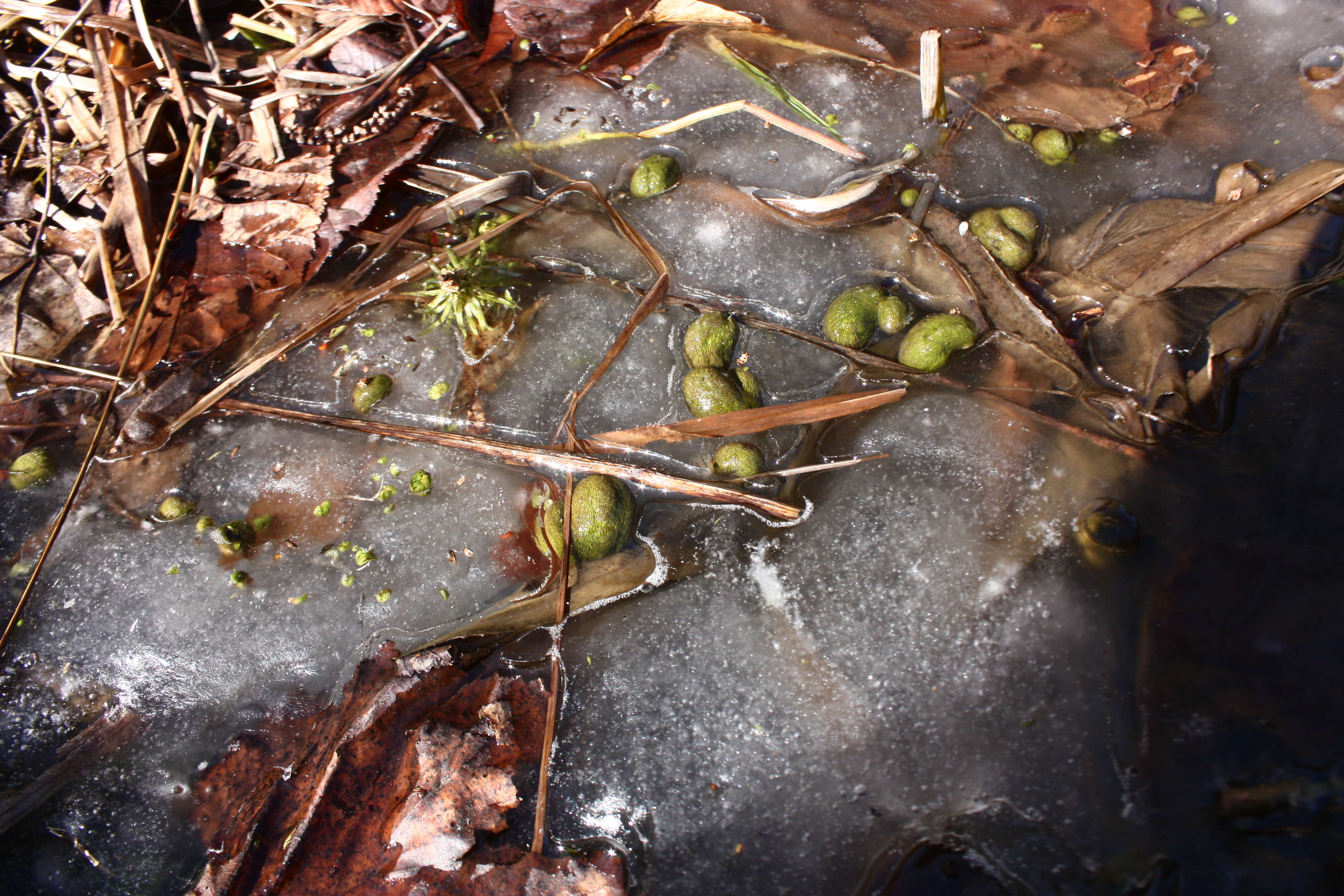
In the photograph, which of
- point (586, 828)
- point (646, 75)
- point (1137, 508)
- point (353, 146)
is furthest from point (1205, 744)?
point (353, 146)

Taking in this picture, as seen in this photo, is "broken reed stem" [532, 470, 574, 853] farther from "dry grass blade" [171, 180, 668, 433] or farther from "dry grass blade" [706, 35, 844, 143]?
"dry grass blade" [706, 35, 844, 143]

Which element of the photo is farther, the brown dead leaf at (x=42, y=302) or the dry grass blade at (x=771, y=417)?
the brown dead leaf at (x=42, y=302)

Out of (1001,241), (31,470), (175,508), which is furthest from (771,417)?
(31,470)

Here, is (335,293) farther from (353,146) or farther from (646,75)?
(646,75)

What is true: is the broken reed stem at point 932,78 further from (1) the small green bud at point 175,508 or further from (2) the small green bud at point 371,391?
(1) the small green bud at point 175,508

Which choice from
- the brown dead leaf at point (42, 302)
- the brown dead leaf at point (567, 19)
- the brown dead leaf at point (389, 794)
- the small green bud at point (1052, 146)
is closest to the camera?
the brown dead leaf at point (389, 794)

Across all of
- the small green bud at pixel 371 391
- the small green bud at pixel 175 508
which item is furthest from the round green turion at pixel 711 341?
the small green bud at pixel 175 508

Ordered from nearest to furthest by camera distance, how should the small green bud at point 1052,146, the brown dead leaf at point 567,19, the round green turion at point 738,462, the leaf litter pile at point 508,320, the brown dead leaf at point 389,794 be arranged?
the brown dead leaf at point 389,794 → the leaf litter pile at point 508,320 → the round green turion at point 738,462 → the small green bud at point 1052,146 → the brown dead leaf at point 567,19
